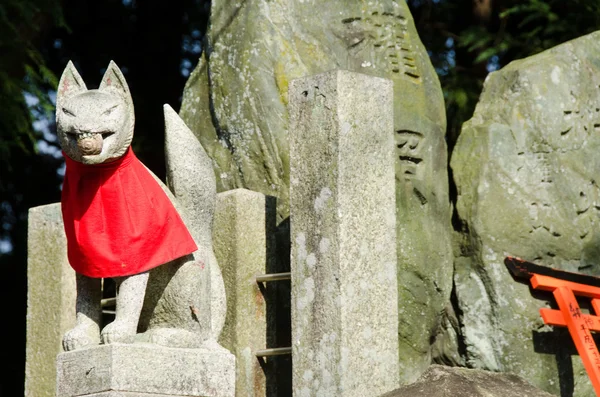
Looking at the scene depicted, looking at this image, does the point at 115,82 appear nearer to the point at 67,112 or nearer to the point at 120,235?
the point at 67,112

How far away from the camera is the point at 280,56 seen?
19.7 ft

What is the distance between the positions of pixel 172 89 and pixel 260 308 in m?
3.66

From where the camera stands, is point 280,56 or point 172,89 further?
point 172,89

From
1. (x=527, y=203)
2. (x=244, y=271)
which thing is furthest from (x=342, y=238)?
(x=527, y=203)

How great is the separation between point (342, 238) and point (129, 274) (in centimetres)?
90

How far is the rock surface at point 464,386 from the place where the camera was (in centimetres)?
479

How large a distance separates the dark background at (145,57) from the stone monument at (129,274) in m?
3.48

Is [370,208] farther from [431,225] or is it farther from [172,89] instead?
[172,89]

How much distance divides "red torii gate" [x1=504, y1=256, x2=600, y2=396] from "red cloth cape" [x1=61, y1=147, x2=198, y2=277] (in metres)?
1.98

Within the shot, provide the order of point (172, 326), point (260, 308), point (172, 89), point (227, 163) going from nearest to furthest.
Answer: point (172, 326) → point (260, 308) → point (227, 163) → point (172, 89)

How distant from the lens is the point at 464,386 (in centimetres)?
483

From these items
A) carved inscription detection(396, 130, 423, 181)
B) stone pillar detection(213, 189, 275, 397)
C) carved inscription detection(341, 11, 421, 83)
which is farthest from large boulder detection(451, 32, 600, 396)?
stone pillar detection(213, 189, 275, 397)

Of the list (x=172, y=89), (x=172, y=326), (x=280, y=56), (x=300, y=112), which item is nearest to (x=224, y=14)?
(x=280, y=56)

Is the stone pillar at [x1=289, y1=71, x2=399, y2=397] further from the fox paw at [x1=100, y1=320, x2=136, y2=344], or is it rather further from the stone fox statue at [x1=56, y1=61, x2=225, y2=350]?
the fox paw at [x1=100, y1=320, x2=136, y2=344]
